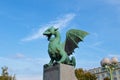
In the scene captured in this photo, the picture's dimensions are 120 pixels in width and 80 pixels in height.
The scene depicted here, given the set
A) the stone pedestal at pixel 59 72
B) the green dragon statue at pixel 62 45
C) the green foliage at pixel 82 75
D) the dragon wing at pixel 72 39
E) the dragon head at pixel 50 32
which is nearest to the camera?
the stone pedestal at pixel 59 72

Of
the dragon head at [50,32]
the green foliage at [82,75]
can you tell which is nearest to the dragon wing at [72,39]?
the dragon head at [50,32]

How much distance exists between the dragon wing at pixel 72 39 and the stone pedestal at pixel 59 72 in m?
1.09

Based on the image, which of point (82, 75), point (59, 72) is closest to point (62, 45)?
point (59, 72)

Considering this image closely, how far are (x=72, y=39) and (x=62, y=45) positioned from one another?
1.84 feet

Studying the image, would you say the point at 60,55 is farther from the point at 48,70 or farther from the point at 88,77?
the point at 88,77

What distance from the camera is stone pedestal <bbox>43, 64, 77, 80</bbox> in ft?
28.4

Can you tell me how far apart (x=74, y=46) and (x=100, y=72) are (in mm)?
48765

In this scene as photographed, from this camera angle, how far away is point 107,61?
12.1 m

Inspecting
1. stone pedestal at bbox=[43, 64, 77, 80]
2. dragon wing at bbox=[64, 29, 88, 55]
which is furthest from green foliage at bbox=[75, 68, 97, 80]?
stone pedestal at bbox=[43, 64, 77, 80]

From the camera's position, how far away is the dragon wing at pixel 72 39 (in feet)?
32.4

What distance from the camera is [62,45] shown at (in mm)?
9602

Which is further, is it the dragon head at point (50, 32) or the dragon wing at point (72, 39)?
the dragon wing at point (72, 39)

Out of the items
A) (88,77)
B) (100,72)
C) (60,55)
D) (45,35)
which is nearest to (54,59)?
(60,55)

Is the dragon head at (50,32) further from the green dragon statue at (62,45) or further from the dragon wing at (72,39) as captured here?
the dragon wing at (72,39)
